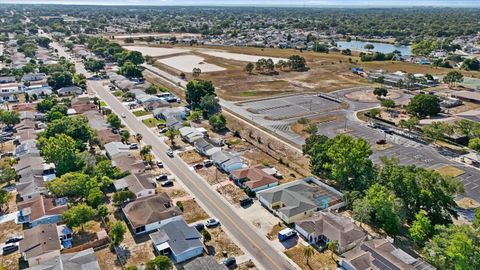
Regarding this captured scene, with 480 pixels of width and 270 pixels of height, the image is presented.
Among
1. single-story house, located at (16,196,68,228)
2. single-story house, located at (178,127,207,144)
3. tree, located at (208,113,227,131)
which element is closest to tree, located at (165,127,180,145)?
single-story house, located at (178,127,207,144)

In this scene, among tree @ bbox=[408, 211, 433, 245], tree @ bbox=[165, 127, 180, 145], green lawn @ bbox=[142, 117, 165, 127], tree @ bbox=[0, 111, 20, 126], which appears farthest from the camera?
green lawn @ bbox=[142, 117, 165, 127]

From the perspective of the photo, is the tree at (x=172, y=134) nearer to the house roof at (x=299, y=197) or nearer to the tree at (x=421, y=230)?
the house roof at (x=299, y=197)

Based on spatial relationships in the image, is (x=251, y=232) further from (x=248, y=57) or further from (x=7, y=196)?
(x=248, y=57)

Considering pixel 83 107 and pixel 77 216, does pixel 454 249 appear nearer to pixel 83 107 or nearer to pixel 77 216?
pixel 77 216

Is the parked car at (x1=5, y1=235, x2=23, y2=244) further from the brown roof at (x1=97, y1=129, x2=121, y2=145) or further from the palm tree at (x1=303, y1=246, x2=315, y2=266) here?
the palm tree at (x1=303, y1=246, x2=315, y2=266)

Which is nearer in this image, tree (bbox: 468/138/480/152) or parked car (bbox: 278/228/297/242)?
parked car (bbox: 278/228/297/242)

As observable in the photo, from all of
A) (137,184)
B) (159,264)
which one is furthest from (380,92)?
(159,264)
